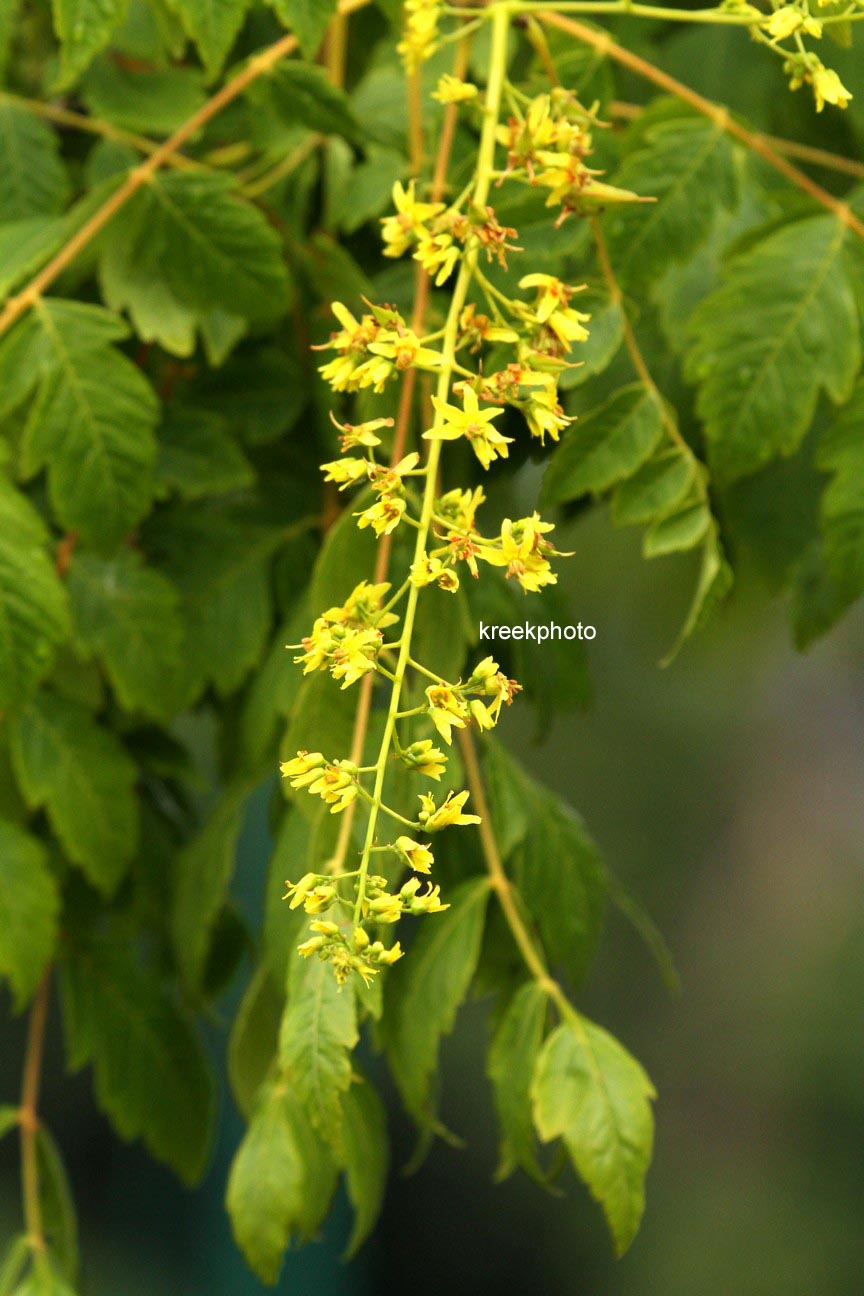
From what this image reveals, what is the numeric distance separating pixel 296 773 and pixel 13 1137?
126 cm

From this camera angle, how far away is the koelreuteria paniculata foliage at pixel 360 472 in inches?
16.8

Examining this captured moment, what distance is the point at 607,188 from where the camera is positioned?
0.44 m

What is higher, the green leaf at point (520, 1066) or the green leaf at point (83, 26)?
the green leaf at point (83, 26)

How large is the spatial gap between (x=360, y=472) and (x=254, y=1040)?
0.32 m

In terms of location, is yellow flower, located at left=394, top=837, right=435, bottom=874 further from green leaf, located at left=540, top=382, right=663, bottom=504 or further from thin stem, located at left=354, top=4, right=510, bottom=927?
green leaf, located at left=540, top=382, right=663, bottom=504

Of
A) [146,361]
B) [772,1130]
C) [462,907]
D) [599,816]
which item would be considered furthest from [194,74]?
[772,1130]

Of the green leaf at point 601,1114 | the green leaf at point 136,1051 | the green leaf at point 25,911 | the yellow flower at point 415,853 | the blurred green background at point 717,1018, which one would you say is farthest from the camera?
the blurred green background at point 717,1018

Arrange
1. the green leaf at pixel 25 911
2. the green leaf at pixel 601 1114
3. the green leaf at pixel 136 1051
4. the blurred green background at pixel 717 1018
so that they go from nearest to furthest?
the green leaf at pixel 601 1114, the green leaf at pixel 25 911, the green leaf at pixel 136 1051, the blurred green background at pixel 717 1018

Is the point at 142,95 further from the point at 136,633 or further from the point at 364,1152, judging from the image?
the point at 364,1152

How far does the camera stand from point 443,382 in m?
0.38

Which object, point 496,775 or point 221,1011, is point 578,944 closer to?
point 496,775

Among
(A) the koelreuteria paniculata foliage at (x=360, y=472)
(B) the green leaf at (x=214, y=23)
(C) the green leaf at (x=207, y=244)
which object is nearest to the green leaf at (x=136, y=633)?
(A) the koelreuteria paniculata foliage at (x=360, y=472)

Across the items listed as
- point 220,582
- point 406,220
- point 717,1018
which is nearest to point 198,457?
point 220,582

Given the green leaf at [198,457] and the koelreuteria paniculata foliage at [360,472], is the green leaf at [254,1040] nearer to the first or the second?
the koelreuteria paniculata foliage at [360,472]
